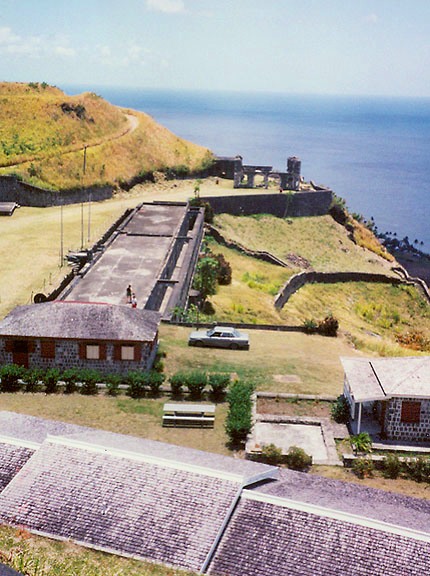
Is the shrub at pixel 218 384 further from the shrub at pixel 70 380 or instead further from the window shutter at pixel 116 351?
the shrub at pixel 70 380

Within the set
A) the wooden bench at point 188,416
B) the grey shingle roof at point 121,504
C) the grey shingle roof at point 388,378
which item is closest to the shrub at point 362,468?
the grey shingle roof at point 388,378

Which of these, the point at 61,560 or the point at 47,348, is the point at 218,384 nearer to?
the point at 47,348

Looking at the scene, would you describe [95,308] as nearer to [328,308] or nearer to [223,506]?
[223,506]

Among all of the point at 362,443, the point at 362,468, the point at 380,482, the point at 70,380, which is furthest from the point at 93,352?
the point at 380,482

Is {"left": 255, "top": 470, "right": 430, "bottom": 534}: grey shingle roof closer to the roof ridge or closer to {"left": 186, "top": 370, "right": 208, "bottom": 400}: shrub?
the roof ridge

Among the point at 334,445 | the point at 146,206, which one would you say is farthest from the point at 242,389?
the point at 146,206

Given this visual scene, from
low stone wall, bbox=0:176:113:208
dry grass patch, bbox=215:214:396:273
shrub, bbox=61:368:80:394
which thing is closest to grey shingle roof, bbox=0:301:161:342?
shrub, bbox=61:368:80:394
